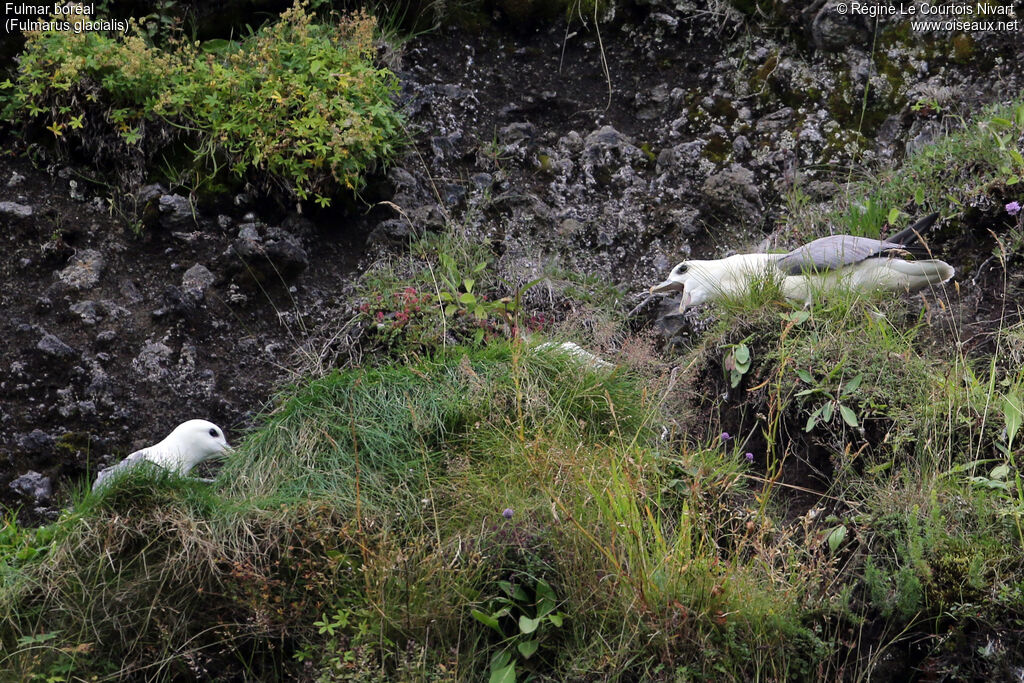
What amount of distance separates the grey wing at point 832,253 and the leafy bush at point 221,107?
226 cm

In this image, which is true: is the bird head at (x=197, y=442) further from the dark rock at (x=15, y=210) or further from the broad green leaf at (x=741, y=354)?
the broad green leaf at (x=741, y=354)

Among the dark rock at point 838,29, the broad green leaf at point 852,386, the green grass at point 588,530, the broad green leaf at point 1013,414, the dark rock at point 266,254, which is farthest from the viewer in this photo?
the dark rock at point 838,29

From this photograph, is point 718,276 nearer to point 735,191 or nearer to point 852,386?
point 852,386

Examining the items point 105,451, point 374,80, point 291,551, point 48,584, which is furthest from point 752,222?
point 48,584

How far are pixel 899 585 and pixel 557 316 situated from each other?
90.9 inches

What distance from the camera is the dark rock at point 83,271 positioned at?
182 inches

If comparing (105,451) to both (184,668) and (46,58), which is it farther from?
(46,58)

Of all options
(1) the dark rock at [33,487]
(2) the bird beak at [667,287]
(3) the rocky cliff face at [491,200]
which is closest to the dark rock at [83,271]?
(3) the rocky cliff face at [491,200]

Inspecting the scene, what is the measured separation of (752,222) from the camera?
16.8 feet

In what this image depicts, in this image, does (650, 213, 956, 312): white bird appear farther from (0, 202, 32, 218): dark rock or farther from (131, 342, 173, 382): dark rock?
(0, 202, 32, 218): dark rock

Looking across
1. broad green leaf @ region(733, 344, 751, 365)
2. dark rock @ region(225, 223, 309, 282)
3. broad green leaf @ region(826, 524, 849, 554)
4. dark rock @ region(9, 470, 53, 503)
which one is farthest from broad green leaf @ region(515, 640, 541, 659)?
dark rock @ region(225, 223, 309, 282)

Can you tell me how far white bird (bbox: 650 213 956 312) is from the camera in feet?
12.7

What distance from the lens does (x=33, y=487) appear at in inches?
156

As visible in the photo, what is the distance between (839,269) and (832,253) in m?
0.08
